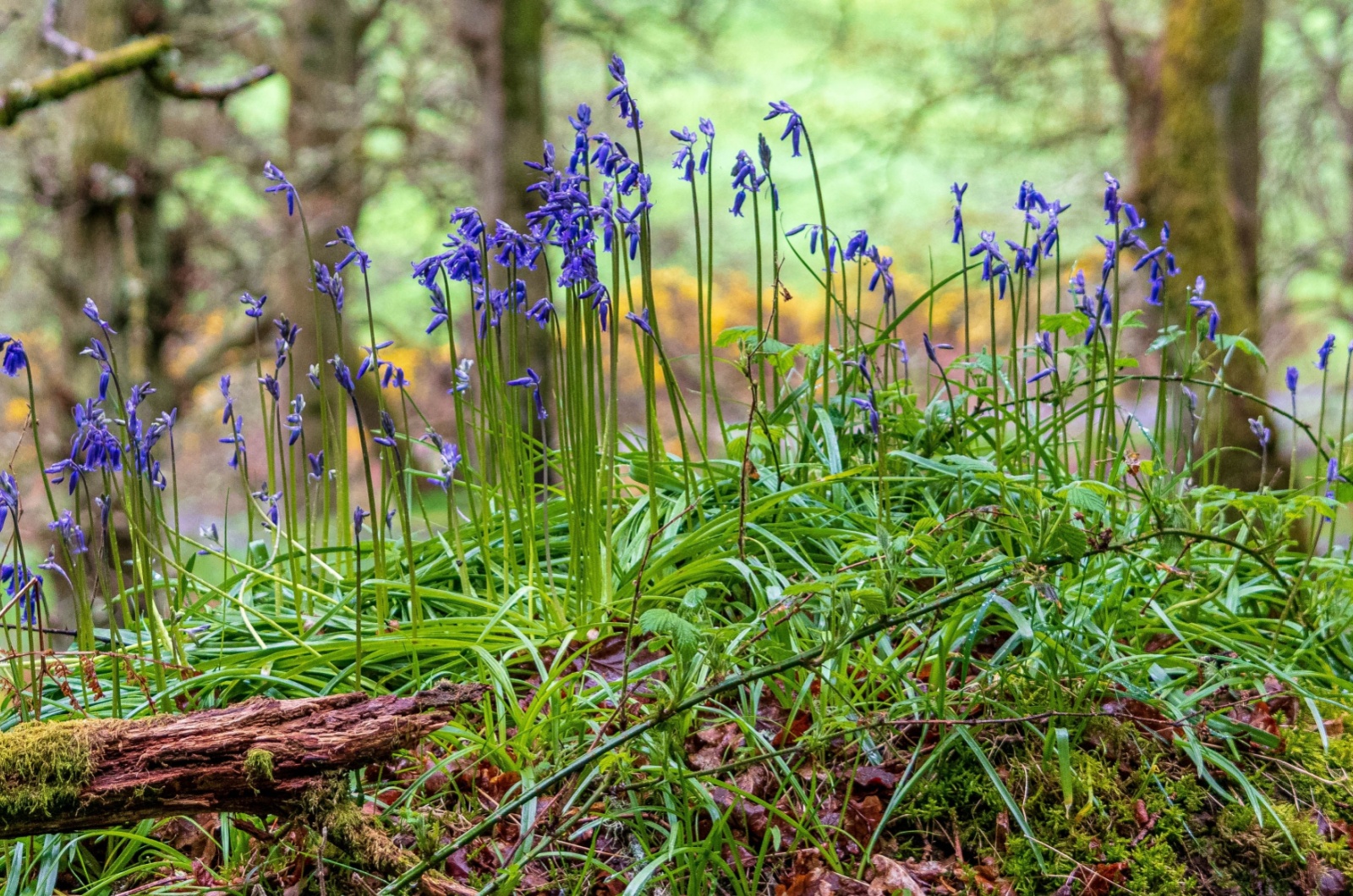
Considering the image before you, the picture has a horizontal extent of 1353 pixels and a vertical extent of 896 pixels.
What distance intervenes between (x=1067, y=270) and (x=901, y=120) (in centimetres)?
248


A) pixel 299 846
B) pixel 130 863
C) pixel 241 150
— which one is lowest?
pixel 130 863

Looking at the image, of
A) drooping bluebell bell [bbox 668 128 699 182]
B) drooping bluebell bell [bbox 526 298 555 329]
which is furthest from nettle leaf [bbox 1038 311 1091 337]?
drooping bluebell bell [bbox 526 298 555 329]

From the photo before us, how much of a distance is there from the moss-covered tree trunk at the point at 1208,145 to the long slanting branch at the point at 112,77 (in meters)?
4.82

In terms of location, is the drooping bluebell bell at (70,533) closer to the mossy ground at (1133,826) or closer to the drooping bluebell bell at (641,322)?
the drooping bluebell bell at (641,322)

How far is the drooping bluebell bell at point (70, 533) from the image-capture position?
2.28m

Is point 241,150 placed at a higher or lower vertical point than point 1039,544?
higher

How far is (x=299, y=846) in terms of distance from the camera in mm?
1848

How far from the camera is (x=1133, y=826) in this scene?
2041mm

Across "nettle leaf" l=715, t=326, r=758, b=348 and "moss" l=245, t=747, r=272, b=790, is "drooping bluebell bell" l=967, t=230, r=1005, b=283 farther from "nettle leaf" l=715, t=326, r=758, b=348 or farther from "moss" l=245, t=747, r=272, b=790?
"moss" l=245, t=747, r=272, b=790

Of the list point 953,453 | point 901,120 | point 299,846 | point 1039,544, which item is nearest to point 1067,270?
point 901,120

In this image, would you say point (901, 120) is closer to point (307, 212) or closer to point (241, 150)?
point (307, 212)

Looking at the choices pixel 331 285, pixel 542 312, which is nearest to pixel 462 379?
pixel 542 312

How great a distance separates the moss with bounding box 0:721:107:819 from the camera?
1647 mm

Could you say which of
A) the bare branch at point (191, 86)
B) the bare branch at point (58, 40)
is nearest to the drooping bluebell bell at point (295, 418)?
the bare branch at point (191, 86)
